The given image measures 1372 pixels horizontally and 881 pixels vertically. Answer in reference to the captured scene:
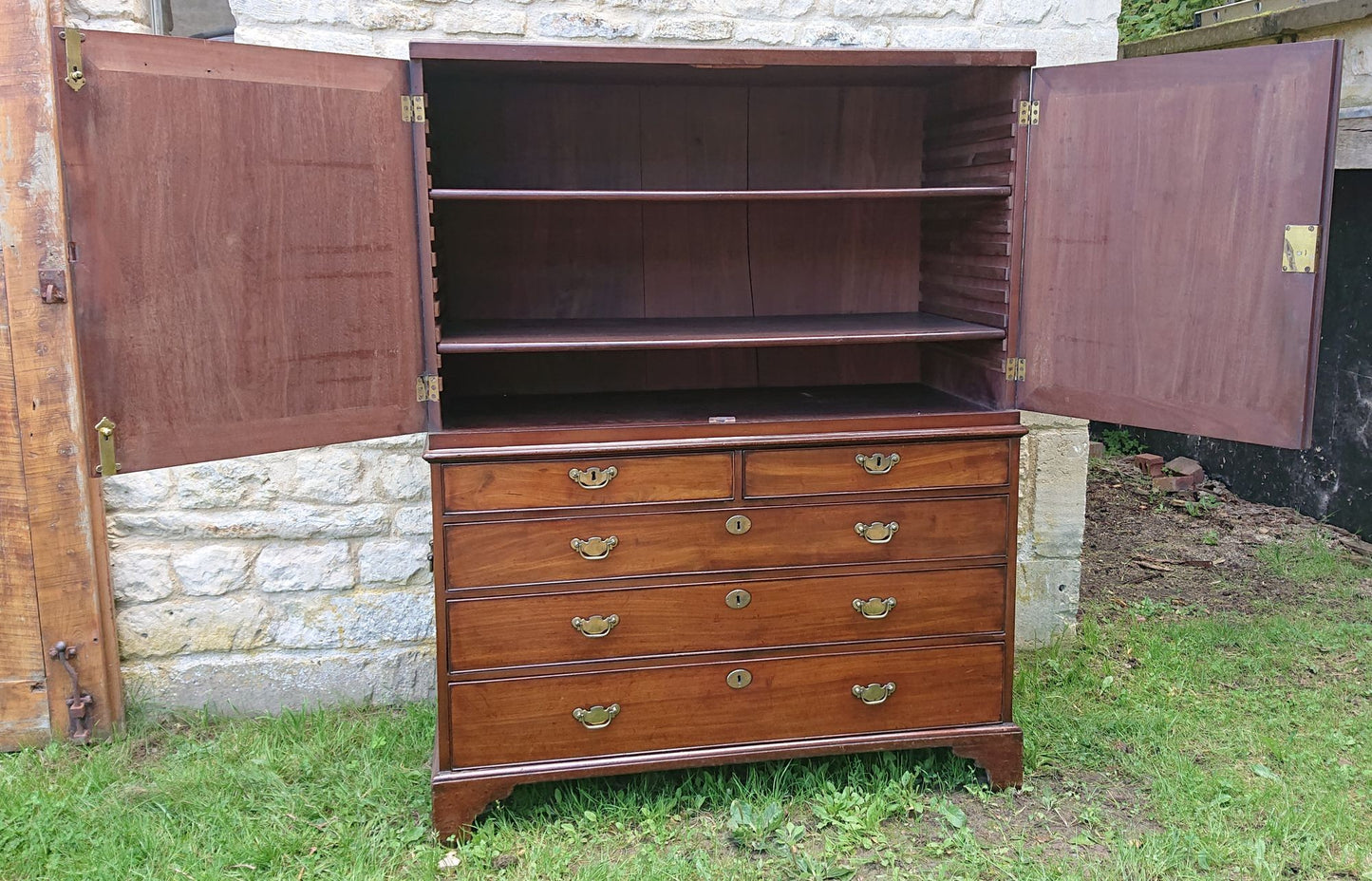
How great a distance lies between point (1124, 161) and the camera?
2.63m

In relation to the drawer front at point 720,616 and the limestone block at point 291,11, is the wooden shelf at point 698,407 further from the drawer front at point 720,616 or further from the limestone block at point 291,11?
the limestone block at point 291,11

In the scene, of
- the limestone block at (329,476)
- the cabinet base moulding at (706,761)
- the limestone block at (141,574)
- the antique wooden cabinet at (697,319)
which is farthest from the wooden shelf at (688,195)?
the limestone block at (141,574)

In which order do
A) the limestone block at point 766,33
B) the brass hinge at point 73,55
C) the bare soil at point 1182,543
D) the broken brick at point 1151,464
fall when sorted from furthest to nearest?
the broken brick at point 1151,464, the bare soil at point 1182,543, the limestone block at point 766,33, the brass hinge at point 73,55

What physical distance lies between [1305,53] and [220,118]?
2.34 m

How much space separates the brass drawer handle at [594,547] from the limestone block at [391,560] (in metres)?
0.91

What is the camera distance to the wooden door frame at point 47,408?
2.98 m

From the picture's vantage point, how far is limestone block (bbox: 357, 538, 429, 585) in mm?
3451

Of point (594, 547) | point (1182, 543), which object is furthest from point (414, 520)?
point (1182, 543)

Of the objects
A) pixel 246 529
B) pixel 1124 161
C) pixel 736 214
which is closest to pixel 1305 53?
pixel 1124 161

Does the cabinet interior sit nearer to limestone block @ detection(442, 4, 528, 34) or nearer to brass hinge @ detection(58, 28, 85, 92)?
limestone block @ detection(442, 4, 528, 34)

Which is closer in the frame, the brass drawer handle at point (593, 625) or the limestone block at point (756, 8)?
the brass drawer handle at point (593, 625)

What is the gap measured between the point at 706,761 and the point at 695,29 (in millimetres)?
2201

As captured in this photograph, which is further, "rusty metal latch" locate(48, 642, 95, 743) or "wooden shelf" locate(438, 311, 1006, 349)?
"rusty metal latch" locate(48, 642, 95, 743)

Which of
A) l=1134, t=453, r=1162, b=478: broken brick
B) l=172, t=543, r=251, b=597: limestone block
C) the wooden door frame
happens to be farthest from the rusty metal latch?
l=1134, t=453, r=1162, b=478: broken brick
